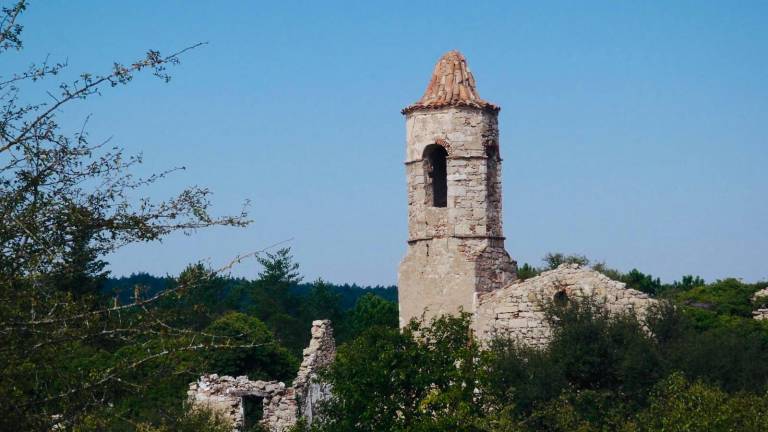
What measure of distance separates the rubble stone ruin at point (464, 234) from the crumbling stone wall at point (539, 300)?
19 mm

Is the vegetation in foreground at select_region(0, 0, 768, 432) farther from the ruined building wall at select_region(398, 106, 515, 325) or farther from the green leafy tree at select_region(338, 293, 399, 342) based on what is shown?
the green leafy tree at select_region(338, 293, 399, 342)

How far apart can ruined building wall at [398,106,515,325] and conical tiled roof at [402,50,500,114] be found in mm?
150

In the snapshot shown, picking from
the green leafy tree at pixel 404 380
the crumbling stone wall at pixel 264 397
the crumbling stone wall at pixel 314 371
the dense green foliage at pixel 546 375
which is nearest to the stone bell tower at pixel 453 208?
the dense green foliage at pixel 546 375

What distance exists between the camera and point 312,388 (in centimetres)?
3027

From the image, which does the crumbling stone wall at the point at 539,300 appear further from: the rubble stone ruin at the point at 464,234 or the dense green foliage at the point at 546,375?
the dense green foliage at the point at 546,375

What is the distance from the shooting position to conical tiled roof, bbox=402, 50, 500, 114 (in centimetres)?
2708

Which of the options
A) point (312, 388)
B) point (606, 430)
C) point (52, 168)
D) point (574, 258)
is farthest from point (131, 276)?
point (52, 168)

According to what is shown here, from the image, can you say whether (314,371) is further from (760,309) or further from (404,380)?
(760,309)

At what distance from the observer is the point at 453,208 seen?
26922 millimetres

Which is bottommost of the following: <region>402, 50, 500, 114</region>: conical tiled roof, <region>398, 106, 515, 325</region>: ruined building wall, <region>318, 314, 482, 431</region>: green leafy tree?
<region>318, 314, 482, 431</region>: green leafy tree

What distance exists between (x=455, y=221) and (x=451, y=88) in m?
2.70

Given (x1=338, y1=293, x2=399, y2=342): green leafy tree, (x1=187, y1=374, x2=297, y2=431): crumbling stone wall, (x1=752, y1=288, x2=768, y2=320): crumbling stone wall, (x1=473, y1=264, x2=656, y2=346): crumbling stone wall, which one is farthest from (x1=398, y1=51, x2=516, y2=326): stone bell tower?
(x1=338, y1=293, x2=399, y2=342): green leafy tree

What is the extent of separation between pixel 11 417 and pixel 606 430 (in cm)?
1185

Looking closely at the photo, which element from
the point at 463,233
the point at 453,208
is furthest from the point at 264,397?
the point at 453,208
